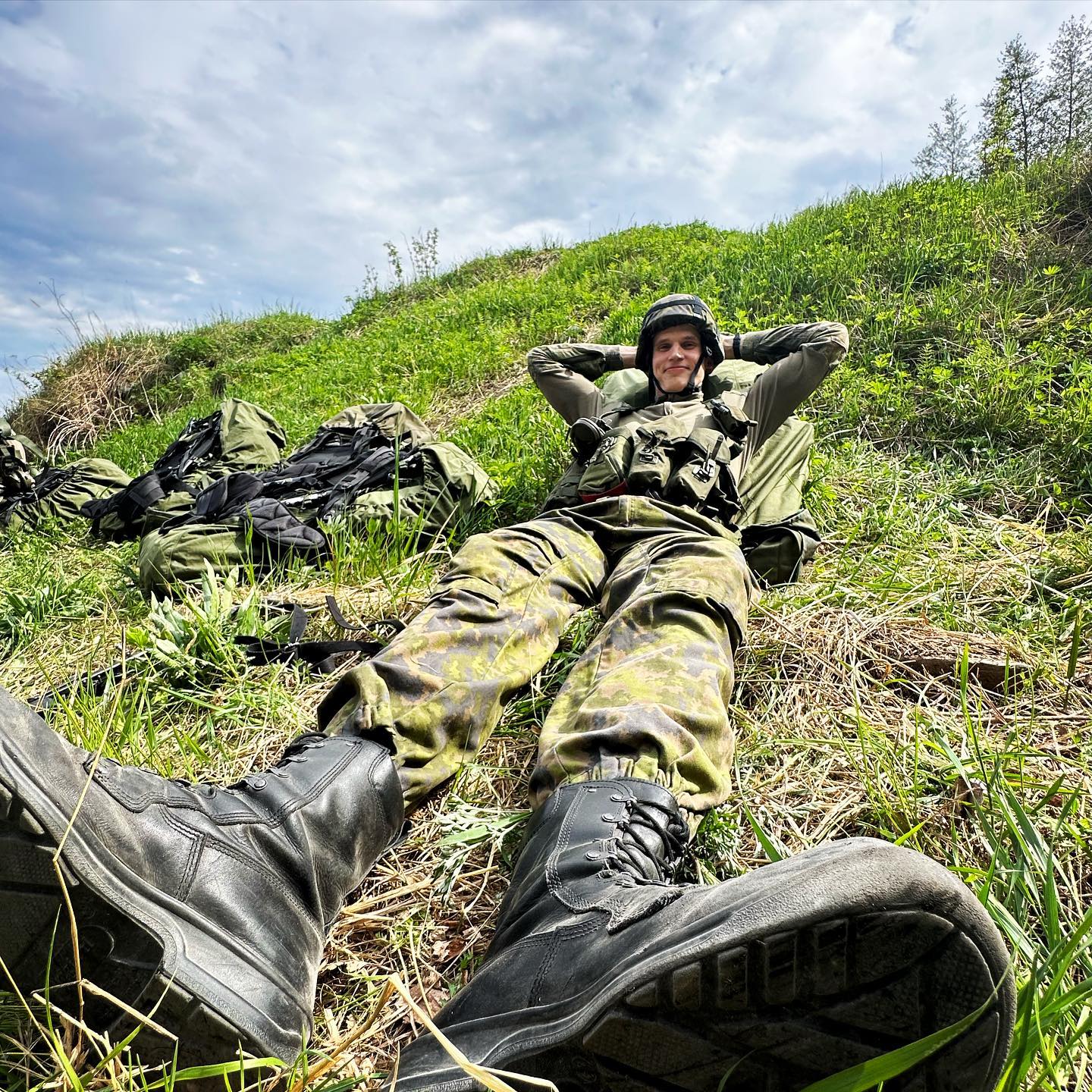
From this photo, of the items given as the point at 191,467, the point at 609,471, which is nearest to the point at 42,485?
the point at 191,467

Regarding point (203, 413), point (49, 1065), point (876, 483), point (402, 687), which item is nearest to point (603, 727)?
point (402, 687)

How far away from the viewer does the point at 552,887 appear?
112 centimetres

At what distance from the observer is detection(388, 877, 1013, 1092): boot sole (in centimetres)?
71

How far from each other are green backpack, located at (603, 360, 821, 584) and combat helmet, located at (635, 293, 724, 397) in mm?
175

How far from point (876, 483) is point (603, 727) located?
2.43 m

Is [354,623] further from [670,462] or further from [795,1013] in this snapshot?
[795,1013]

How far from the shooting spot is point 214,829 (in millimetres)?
1167

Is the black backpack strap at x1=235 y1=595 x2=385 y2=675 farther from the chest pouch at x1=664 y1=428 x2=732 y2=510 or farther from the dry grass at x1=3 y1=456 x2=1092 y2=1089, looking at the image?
the chest pouch at x1=664 y1=428 x2=732 y2=510

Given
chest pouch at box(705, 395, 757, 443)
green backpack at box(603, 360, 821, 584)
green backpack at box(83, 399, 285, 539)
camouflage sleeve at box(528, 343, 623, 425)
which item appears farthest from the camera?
green backpack at box(83, 399, 285, 539)

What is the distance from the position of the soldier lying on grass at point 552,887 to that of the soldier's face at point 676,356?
1496mm

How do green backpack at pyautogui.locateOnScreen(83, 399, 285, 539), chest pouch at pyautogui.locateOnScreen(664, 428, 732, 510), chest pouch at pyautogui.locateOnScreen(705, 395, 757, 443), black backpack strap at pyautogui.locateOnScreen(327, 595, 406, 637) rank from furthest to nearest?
1. green backpack at pyautogui.locateOnScreen(83, 399, 285, 539)
2. chest pouch at pyautogui.locateOnScreen(705, 395, 757, 443)
3. chest pouch at pyautogui.locateOnScreen(664, 428, 732, 510)
4. black backpack strap at pyautogui.locateOnScreen(327, 595, 406, 637)

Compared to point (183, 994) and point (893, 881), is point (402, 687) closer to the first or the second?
point (183, 994)

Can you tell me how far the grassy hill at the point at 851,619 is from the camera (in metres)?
1.30

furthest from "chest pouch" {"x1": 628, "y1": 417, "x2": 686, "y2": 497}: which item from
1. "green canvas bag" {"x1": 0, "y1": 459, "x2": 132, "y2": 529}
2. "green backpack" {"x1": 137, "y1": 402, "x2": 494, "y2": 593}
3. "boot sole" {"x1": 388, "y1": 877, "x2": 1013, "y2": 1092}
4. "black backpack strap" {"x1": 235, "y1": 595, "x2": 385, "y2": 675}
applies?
"green canvas bag" {"x1": 0, "y1": 459, "x2": 132, "y2": 529}
